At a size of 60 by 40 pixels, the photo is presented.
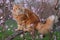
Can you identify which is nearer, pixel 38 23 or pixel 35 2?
pixel 38 23

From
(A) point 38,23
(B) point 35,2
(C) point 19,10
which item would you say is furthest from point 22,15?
(B) point 35,2

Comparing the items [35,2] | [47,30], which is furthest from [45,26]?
[35,2]

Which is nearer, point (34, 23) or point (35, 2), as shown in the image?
point (34, 23)

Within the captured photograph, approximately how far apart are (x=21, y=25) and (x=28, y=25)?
2.4 inches

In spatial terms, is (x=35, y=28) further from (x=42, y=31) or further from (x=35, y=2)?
(x=35, y=2)

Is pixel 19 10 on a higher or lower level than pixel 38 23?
higher

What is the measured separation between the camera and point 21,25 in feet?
6.50

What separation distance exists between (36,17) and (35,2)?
194cm

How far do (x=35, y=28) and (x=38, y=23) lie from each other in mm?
79

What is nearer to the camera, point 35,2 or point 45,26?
point 45,26

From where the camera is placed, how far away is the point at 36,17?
6.74 ft

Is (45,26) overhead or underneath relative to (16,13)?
underneath

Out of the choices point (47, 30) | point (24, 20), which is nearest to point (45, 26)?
point (47, 30)

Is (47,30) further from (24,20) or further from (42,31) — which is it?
(24,20)
